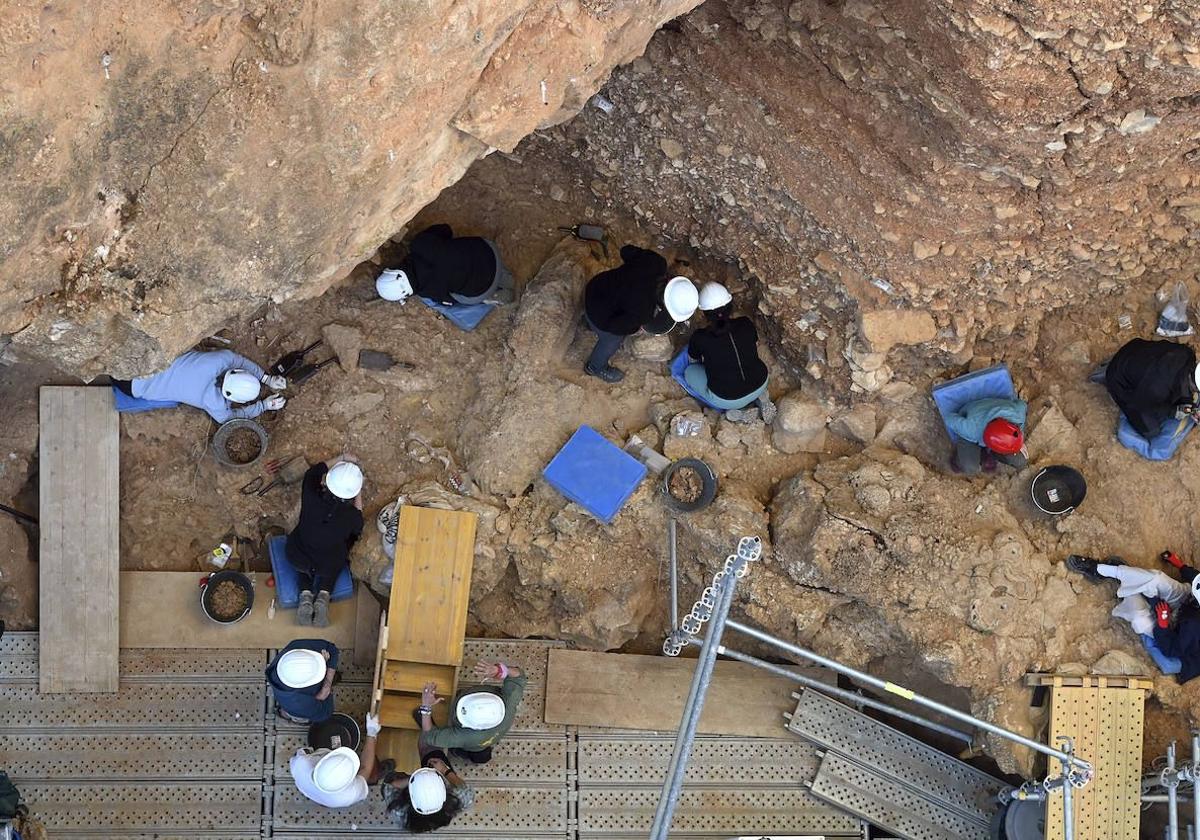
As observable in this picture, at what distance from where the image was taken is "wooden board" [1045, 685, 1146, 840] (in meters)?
6.61

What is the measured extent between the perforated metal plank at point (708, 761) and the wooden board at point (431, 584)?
131cm

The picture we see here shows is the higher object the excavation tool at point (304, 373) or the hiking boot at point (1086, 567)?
the excavation tool at point (304, 373)

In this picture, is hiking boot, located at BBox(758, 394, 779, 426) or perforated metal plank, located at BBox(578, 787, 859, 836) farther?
perforated metal plank, located at BBox(578, 787, 859, 836)

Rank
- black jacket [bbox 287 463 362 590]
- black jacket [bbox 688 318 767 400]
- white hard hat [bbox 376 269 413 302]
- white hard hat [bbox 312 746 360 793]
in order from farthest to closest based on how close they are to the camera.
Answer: white hard hat [bbox 376 269 413 302] < black jacket [bbox 287 463 362 590] < black jacket [bbox 688 318 767 400] < white hard hat [bbox 312 746 360 793]

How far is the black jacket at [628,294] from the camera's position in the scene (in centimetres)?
674

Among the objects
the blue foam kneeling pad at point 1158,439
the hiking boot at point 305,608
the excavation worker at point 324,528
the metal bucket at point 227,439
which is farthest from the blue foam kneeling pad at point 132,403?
the blue foam kneeling pad at point 1158,439

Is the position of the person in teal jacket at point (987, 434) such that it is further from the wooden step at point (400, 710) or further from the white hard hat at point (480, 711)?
the wooden step at point (400, 710)

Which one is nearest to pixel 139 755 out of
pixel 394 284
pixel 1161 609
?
pixel 394 284

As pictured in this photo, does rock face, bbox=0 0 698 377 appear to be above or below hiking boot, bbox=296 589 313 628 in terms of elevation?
above

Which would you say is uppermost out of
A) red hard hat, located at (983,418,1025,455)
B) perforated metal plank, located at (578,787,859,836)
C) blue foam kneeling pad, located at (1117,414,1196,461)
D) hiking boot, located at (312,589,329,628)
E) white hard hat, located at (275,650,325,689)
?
blue foam kneeling pad, located at (1117,414,1196,461)

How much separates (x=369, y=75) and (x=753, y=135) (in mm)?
2765

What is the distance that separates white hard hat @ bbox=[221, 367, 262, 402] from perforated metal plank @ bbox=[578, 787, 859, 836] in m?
3.66

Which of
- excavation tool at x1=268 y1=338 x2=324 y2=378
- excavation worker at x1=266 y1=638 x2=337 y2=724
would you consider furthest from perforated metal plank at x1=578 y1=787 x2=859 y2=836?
excavation tool at x1=268 y1=338 x2=324 y2=378

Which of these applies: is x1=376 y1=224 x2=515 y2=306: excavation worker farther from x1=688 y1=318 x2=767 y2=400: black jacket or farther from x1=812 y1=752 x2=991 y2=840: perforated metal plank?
x1=812 y1=752 x2=991 y2=840: perforated metal plank
